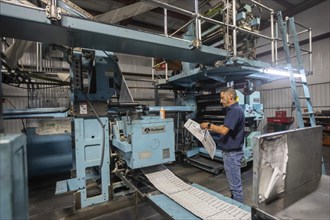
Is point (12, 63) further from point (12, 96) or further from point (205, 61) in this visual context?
point (12, 96)

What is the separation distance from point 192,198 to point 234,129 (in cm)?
97

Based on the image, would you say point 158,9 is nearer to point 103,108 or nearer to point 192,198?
point 103,108

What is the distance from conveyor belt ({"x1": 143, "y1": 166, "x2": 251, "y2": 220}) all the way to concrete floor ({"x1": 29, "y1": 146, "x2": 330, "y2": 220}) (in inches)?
11.0

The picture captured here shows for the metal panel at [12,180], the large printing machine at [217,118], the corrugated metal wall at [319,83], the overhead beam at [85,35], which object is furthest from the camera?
the corrugated metal wall at [319,83]

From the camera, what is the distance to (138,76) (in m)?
8.02

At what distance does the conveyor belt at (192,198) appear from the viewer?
174 cm

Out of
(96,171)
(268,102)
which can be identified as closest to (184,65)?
(96,171)

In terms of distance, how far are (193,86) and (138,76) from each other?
12.4 feet

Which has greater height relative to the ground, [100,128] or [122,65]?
[122,65]

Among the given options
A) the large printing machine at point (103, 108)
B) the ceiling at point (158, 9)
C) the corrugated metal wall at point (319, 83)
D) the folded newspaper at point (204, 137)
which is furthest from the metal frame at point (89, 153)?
the corrugated metal wall at point (319, 83)

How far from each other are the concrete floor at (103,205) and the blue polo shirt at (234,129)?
0.81m

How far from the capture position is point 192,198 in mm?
2111

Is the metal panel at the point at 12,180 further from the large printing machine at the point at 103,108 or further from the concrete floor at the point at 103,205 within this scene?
the concrete floor at the point at 103,205

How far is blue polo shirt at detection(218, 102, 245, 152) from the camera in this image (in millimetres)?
2309
